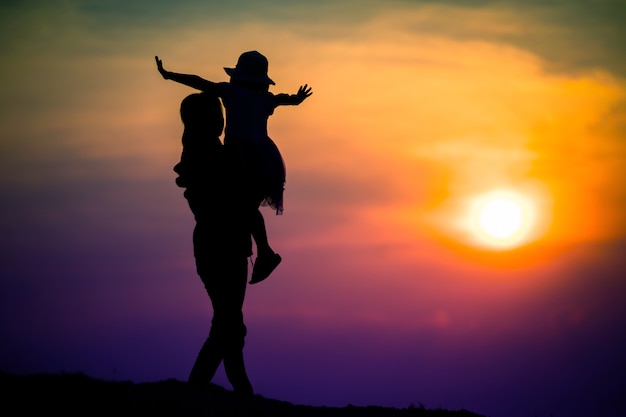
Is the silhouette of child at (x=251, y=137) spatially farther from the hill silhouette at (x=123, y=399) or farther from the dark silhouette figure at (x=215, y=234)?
the hill silhouette at (x=123, y=399)

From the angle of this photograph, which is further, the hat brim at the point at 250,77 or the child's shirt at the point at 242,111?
the hat brim at the point at 250,77

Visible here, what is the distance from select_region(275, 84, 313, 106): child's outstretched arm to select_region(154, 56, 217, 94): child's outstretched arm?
94 centimetres

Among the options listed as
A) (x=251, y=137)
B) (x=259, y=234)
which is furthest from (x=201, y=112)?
(x=259, y=234)

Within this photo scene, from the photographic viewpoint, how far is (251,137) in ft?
36.1

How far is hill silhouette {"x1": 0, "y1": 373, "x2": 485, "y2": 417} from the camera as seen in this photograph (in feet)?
27.8

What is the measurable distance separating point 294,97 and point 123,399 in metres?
4.50

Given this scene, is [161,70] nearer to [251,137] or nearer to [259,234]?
[251,137]

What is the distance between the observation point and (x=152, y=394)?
944 centimetres

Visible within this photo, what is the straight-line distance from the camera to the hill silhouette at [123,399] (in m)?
8.46

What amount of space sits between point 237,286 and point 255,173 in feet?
4.32

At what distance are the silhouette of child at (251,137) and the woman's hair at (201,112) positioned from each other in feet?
0.46

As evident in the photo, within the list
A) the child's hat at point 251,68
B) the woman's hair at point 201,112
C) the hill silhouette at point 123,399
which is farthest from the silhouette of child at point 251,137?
the hill silhouette at point 123,399

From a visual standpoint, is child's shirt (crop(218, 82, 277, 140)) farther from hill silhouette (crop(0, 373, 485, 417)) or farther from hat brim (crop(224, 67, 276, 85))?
hill silhouette (crop(0, 373, 485, 417))

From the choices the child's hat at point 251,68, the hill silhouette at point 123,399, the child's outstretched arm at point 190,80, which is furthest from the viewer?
the child's hat at point 251,68
